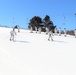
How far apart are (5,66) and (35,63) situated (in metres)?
2.04

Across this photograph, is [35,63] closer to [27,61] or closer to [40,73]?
[27,61]

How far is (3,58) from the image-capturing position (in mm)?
16859

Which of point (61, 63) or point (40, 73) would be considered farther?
point (61, 63)

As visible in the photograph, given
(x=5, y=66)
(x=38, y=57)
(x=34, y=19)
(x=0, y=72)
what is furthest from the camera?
(x=34, y=19)

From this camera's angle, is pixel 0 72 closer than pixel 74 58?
Yes

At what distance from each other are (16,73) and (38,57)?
4.73 metres

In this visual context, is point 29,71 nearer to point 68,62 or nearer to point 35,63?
point 35,63

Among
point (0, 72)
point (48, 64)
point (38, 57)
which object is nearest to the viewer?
point (0, 72)

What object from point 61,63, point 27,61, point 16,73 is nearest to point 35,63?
point 27,61

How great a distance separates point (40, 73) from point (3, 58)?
3908 millimetres

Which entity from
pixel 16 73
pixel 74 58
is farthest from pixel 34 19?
pixel 16 73

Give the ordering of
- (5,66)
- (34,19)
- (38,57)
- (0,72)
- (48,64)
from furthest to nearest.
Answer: (34,19)
(38,57)
(48,64)
(5,66)
(0,72)

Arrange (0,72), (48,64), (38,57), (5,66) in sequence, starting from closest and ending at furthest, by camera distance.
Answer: (0,72)
(5,66)
(48,64)
(38,57)

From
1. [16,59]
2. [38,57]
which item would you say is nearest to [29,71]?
[16,59]
